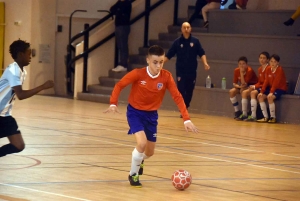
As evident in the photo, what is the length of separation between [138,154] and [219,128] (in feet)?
19.2

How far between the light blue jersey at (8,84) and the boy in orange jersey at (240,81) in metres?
8.22

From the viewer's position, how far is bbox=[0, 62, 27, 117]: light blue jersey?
6.48 metres

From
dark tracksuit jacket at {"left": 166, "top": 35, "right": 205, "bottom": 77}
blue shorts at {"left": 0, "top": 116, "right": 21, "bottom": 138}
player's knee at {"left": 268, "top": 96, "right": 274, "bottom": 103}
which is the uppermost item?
dark tracksuit jacket at {"left": 166, "top": 35, "right": 205, "bottom": 77}

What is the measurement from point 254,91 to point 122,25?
468 cm

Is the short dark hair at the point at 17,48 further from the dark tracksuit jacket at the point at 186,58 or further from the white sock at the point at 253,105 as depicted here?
the white sock at the point at 253,105

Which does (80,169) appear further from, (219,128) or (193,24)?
(193,24)

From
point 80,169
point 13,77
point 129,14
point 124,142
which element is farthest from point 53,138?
point 129,14

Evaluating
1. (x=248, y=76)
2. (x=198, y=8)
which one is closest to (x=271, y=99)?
(x=248, y=76)

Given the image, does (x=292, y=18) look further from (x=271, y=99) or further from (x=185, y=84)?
(x=185, y=84)

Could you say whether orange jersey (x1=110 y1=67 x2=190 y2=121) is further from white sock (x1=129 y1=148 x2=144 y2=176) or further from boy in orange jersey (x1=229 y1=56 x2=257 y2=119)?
boy in orange jersey (x1=229 y1=56 x2=257 y2=119)

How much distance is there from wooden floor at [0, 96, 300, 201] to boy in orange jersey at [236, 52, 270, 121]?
0.72 m

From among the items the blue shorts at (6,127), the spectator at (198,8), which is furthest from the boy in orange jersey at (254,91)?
the blue shorts at (6,127)

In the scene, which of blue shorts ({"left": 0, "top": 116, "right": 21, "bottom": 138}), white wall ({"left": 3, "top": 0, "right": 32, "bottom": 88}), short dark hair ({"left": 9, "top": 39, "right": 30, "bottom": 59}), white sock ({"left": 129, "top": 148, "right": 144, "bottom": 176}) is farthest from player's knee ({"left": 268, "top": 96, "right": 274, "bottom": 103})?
blue shorts ({"left": 0, "top": 116, "right": 21, "bottom": 138})

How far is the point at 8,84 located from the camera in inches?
258
